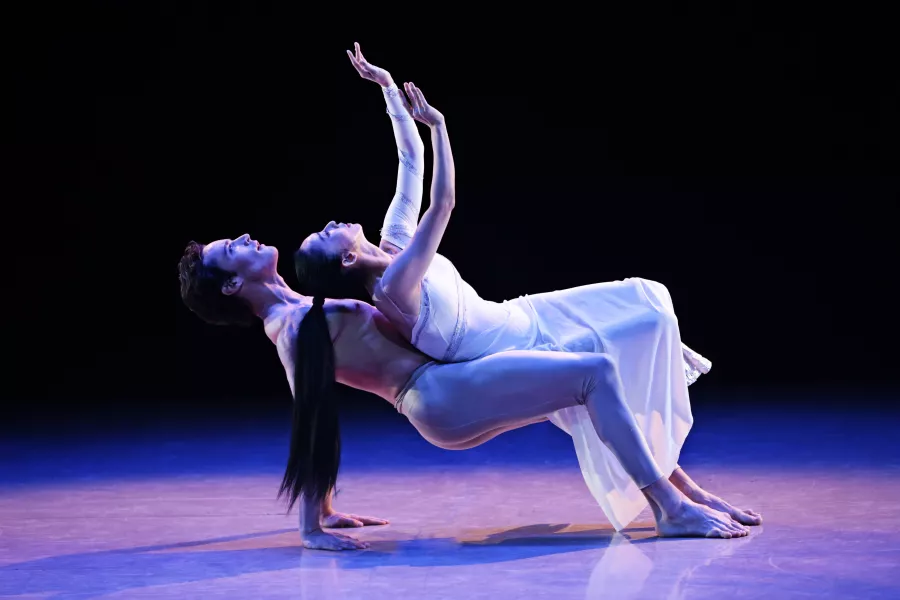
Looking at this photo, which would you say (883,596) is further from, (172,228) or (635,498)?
(172,228)

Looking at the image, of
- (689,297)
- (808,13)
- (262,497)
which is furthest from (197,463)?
(808,13)

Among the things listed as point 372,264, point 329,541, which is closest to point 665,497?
point 329,541

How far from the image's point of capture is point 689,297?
690cm

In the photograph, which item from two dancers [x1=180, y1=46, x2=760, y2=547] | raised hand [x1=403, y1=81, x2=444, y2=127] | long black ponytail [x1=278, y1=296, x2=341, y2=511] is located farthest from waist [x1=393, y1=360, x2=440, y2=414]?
raised hand [x1=403, y1=81, x2=444, y2=127]

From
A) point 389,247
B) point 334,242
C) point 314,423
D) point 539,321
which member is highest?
point 389,247

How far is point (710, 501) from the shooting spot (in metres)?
2.91

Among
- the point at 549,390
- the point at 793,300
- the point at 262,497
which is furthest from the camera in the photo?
the point at 793,300

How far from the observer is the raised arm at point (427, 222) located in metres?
2.72

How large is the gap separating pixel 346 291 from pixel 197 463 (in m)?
1.58

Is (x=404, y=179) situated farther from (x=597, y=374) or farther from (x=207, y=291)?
(x=597, y=374)

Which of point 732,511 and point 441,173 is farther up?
point 441,173

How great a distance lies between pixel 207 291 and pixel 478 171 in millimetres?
3558

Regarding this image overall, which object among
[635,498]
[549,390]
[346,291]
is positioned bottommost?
[635,498]

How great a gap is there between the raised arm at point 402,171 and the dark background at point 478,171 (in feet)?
8.87
